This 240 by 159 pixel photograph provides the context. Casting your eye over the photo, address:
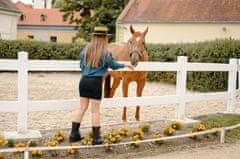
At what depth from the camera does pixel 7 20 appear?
3127 centimetres

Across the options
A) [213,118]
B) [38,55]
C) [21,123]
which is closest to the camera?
[21,123]

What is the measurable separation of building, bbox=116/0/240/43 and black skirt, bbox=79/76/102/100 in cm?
2289

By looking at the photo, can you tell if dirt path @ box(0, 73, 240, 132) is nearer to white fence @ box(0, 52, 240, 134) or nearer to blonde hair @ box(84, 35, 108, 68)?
white fence @ box(0, 52, 240, 134)

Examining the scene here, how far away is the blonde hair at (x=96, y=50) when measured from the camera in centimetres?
609

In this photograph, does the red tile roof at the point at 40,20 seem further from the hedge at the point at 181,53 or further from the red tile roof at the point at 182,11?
the hedge at the point at 181,53

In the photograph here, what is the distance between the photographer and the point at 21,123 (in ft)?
20.5

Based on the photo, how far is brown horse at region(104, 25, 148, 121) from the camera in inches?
309

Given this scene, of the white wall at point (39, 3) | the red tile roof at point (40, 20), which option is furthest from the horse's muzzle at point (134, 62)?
the white wall at point (39, 3)

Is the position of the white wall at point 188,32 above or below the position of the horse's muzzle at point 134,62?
above

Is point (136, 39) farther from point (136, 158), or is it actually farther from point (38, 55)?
point (38, 55)

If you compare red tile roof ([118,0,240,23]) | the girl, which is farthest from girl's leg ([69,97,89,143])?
red tile roof ([118,0,240,23])

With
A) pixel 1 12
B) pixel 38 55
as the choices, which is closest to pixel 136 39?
pixel 38 55

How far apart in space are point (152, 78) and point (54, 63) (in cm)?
1563

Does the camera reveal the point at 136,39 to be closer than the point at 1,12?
Yes
